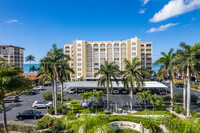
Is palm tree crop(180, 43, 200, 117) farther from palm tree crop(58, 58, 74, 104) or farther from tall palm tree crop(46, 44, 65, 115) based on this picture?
tall palm tree crop(46, 44, 65, 115)

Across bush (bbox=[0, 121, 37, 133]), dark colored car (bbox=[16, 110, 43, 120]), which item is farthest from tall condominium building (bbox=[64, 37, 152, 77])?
bush (bbox=[0, 121, 37, 133])

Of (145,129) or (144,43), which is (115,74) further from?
(144,43)

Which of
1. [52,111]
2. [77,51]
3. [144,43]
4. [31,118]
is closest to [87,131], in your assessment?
[52,111]

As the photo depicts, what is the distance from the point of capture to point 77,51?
233 ft

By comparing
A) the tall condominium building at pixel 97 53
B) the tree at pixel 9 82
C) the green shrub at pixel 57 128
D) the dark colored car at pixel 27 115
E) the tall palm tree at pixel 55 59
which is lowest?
the dark colored car at pixel 27 115

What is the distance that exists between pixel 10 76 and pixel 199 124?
18.6 metres

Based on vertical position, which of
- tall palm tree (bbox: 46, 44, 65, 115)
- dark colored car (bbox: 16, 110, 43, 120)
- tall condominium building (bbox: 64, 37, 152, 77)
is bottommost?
dark colored car (bbox: 16, 110, 43, 120)

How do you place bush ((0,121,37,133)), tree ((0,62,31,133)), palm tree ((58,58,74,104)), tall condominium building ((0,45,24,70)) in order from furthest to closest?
tall condominium building ((0,45,24,70)) < palm tree ((58,58,74,104)) < bush ((0,121,37,133)) < tree ((0,62,31,133))

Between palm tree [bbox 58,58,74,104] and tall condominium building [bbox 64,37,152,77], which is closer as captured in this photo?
palm tree [bbox 58,58,74,104]

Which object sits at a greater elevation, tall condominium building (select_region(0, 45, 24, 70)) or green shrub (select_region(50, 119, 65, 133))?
tall condominium building (select_region(0, 45, 24, 70))

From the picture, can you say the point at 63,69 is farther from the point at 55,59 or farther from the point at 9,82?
the point at 9,82

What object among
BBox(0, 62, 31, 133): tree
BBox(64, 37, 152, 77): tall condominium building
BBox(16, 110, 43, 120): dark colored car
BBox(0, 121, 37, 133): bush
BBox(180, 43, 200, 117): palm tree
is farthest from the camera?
BBox(64, 37, 152, 77): tall condominium building

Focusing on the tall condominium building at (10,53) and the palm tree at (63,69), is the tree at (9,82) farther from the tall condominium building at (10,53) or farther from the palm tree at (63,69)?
the tall condominium building at (10,53)

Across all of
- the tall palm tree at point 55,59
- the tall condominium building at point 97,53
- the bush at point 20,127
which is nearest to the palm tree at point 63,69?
the tall palm tree at point 55,59
